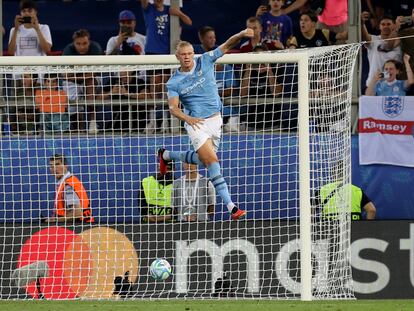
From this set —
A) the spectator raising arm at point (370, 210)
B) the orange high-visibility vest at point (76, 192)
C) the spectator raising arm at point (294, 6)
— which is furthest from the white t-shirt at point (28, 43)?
the spectator raising arm at point (370, 210)

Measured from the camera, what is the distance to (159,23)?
1573 centimetres

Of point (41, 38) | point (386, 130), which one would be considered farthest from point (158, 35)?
point (386, 130)

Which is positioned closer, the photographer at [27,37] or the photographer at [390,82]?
the photographer at [390,82]

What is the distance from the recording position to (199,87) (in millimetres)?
11391

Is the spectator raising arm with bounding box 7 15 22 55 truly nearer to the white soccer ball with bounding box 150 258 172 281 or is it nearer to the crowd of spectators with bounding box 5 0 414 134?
the crowd of spectators with bounding box 5 0 414 134

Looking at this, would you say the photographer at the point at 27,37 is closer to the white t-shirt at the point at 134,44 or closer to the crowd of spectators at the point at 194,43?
the crowd of spectators at the point at 194,43

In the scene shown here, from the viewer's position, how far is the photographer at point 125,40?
1580 cm

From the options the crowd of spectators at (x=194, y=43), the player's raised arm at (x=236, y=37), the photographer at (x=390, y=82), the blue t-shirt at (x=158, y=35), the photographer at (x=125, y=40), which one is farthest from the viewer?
the photographer at (x=125, y=40)

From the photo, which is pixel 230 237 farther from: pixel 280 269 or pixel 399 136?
pixel 399 136

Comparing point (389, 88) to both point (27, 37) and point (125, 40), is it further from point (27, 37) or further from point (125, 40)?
point (27, 37)

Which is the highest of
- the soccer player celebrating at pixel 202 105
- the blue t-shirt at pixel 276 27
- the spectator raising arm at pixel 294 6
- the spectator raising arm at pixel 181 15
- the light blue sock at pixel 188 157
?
the spectator raising arm at pixel 294 6

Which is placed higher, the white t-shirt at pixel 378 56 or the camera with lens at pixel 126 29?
the camera with lens at pixel 126 29

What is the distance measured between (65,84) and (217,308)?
230 inches

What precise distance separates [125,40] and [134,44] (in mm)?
134
